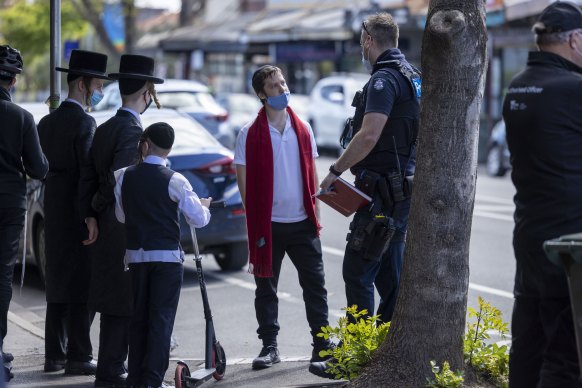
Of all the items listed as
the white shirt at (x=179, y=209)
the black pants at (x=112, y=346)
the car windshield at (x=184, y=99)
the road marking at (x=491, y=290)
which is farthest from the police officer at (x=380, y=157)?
the car windshield at (x=184, y=99)

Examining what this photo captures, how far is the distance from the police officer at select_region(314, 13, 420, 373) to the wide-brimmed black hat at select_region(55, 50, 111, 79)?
66.5 inches

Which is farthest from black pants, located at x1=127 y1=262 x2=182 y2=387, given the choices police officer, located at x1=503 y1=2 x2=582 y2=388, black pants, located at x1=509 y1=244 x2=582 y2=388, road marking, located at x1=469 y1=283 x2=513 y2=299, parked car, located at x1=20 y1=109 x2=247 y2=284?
road marking, located at x1=469 y1=283 x2=513 y2=299

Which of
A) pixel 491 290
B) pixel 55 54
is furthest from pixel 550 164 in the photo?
pixel 491 290

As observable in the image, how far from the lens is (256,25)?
45.9 meters

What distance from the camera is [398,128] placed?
22.4 ft

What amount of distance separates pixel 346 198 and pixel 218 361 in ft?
4.03

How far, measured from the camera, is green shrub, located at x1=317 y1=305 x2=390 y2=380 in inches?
244

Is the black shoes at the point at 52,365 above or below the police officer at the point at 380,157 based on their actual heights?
below

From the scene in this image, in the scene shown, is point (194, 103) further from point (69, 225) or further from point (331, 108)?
point (69, 225)

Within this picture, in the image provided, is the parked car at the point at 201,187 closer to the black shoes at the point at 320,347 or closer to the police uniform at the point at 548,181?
the black shoes at the point at 320,347

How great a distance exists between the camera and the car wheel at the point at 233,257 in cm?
1165

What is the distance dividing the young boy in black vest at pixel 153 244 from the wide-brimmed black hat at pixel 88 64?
111cm

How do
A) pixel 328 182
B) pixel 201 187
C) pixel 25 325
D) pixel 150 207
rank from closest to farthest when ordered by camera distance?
pixel 150 207 → pixel 328 182 → pixel 25 325 → pixel 201 187

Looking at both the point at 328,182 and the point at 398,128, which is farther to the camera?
the point at 398,128
